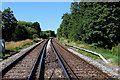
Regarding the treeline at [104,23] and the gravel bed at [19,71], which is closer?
the gravel bed at [19,71]

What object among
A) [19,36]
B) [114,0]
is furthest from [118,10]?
[19,36]

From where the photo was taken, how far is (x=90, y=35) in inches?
821

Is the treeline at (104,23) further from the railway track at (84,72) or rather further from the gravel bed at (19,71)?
the gravel bed at (19,71)

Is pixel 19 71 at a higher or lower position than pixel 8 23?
lower

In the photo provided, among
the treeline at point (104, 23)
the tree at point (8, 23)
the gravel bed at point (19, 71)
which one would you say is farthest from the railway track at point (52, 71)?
the tree at point (8, 23)

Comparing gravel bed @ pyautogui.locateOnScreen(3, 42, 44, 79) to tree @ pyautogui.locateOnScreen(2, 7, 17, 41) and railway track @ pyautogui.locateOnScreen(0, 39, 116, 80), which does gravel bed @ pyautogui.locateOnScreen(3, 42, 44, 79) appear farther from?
tree @ pyautogui.locateOnScreen(2, 7, 17, 41)

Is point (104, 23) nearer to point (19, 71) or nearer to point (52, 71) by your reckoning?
point (52, 71)

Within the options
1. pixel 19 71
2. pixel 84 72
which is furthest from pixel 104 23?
pixel 19 71

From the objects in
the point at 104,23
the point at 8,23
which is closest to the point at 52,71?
the point at 104,23

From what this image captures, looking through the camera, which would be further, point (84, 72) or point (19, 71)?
point (19, 71)

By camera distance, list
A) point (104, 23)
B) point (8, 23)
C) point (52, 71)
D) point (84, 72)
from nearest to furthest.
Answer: point (84, 72) → point (52, 71) → point (104, 23) → point (8, 23)

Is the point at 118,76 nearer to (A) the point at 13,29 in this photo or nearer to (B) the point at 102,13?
(B) the point at 102,13

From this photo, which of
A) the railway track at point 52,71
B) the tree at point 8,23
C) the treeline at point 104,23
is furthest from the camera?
the tree at point 8,23

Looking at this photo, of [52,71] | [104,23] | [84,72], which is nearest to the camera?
[84,72]
